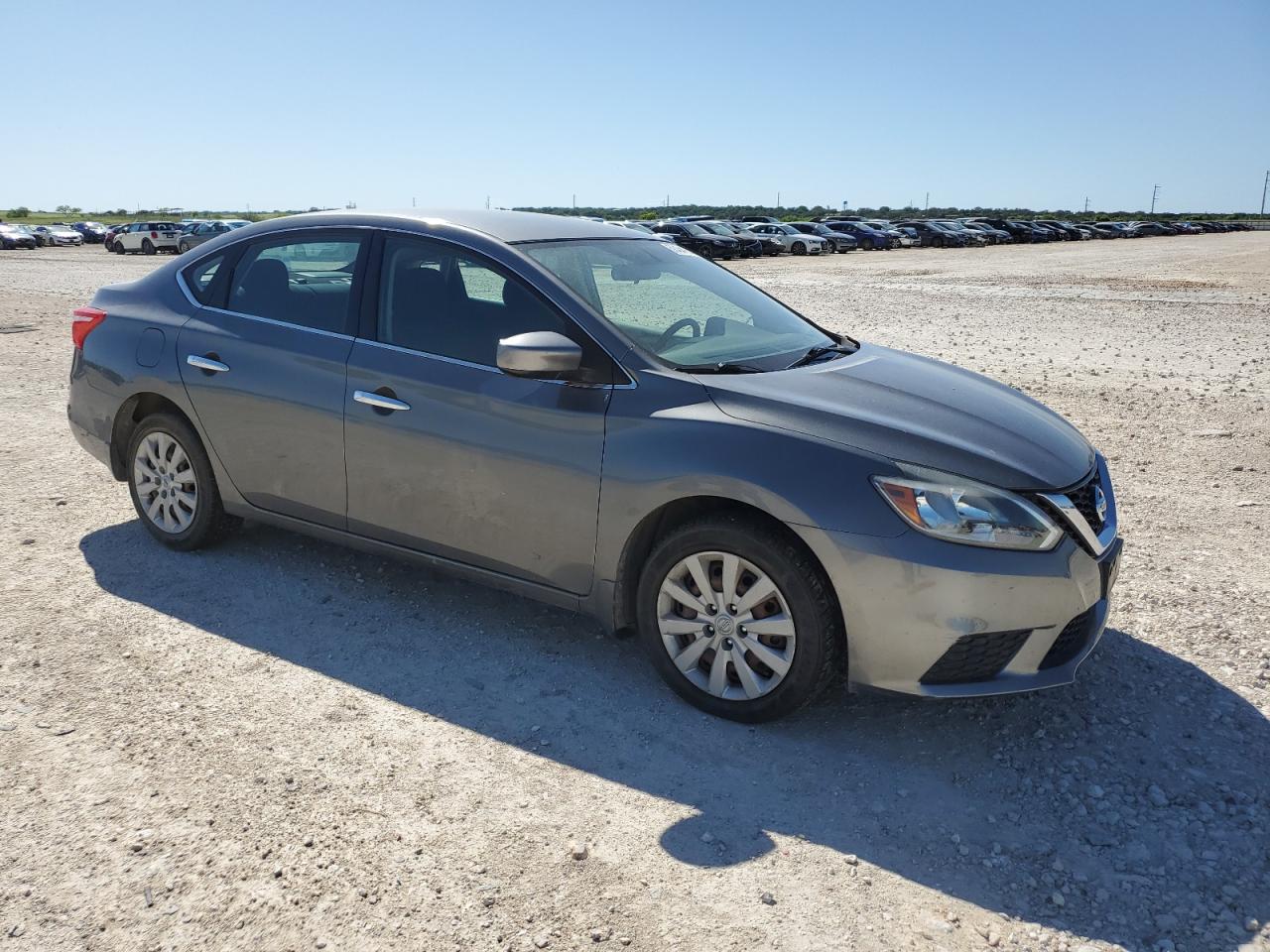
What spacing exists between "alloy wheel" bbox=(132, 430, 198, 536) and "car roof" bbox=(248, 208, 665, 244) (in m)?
1.15

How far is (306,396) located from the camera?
4559mm

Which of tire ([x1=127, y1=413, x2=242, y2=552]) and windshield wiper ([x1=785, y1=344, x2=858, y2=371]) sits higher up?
windshield wiper ([x1=785, y1=344, x2=858, y2=371])

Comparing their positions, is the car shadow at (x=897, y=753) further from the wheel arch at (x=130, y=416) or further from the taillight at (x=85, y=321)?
the taillight at (x=85, y=321)

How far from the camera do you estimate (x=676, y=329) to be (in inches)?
167

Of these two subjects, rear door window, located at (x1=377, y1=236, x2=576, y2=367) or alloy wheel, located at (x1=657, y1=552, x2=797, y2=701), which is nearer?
alloy wheel, located at (x1=657, y1=552, x2=797, y2=701)

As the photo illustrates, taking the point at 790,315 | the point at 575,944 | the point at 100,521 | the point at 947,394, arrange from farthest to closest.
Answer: the point at 100,521, the point at 790,315, the point at 947,394, the point at 575,944

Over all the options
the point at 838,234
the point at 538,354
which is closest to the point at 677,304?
the point at 538,354

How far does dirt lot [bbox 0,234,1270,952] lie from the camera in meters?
2.78

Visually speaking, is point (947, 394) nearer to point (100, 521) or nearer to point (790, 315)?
point (790, 315)

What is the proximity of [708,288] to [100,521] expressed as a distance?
3583mm

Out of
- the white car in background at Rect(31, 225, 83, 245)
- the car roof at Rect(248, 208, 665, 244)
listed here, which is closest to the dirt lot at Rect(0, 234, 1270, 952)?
the car roof at Rect(248, 208, 665, 244)

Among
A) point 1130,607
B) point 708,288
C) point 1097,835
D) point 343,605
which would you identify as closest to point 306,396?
point 343,605

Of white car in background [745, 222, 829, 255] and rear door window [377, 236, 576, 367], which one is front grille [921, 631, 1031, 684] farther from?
white car in background [745, 222, 829, 255]

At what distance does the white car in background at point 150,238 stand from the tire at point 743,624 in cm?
4655
